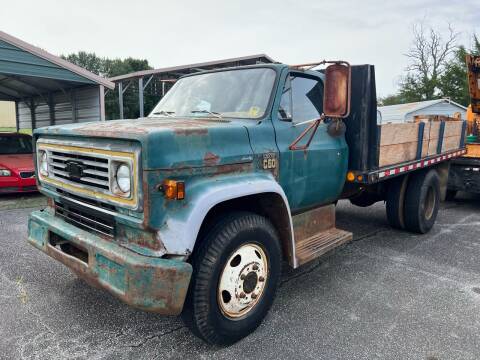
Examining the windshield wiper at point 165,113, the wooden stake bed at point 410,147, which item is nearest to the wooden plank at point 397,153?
the wooden stake bed at point 410,147

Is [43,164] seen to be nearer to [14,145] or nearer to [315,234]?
[315,234]

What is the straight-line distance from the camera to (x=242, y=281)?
2838mm

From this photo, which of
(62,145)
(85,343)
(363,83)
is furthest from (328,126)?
(85,343)

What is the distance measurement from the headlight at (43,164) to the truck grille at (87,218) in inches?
11.7

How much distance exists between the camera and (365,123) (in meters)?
4.07

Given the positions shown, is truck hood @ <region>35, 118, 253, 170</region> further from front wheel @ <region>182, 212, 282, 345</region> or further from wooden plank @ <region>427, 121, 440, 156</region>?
wooden plank @ <region>427, 121, 440, 156</region>

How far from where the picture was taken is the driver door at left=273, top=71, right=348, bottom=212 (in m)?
3.33

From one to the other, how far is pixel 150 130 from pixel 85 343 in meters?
1.65

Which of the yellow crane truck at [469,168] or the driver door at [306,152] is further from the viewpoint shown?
the yellow crane truck at [469,168]

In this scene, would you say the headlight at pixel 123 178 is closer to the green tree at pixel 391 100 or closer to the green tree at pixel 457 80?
the green tree at pixel 457 80

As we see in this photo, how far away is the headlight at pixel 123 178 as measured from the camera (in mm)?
2436

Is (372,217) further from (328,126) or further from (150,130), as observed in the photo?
(150,130)

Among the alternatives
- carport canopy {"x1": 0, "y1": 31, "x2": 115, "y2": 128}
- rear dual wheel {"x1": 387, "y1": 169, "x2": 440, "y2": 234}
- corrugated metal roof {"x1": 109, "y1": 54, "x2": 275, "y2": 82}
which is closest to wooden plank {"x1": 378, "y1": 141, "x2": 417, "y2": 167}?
rear dual wheel {"x1": 387, "y1": 169, "x2": 440, "y2": 234}

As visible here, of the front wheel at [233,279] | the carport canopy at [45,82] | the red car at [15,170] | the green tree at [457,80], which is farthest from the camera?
the green tree at [457,80]
